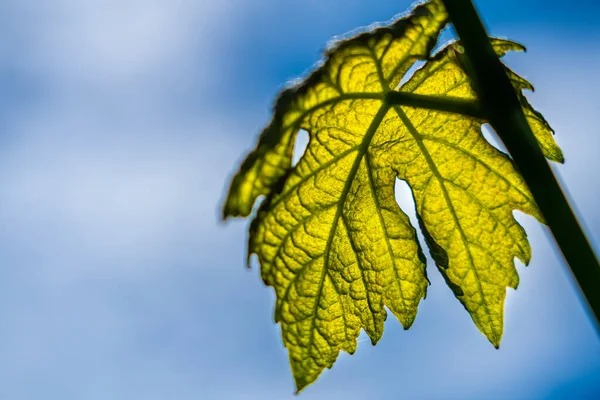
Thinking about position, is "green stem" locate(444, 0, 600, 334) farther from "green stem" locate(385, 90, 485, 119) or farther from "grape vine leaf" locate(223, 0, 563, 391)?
"grape vine leaf" locate(223, 0, 563, 391)

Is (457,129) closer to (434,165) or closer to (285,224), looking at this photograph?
(434,165)

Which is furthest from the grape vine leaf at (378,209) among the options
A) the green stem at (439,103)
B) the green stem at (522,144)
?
the green stem at (522,144)

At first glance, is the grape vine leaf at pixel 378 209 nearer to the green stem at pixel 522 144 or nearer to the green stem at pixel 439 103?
the green stem at pixel 439 103

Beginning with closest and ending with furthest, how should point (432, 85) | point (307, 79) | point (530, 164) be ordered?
point (530, 164), point (307, 79), point (432, 85)

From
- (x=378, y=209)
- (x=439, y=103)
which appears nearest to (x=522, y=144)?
(x=439, y=103)

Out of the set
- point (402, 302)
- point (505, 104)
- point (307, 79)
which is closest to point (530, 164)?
point (505, 104)

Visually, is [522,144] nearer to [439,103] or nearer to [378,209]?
[439,103]
